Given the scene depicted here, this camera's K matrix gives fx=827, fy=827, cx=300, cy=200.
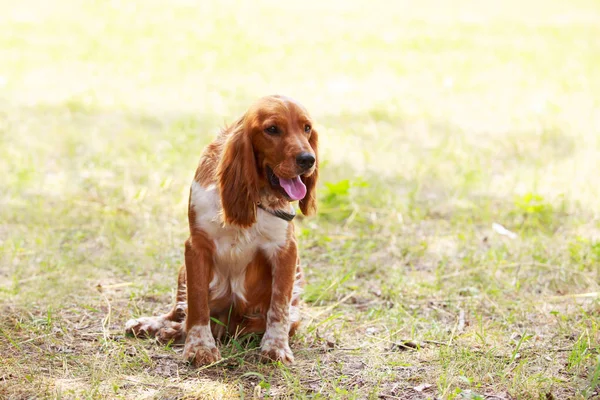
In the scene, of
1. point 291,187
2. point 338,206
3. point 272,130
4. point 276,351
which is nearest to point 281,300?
point 276,351

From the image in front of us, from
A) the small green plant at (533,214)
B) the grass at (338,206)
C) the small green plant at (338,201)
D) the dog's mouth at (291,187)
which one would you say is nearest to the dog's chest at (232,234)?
the dog's mouth at (291,187)

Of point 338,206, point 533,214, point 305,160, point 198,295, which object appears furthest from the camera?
point 338,206

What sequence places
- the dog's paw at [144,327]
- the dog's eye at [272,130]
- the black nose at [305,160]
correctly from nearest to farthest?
the black nose at [305,160] → the dog's eye at [272,130] → the dog's paw at [144,327]

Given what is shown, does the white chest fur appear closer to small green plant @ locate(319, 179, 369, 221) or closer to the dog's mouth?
the dog's mouth

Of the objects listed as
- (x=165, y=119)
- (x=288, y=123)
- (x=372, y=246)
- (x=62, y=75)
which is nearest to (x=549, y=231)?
(x=372, y=246)

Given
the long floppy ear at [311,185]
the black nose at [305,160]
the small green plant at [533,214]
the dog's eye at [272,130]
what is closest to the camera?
the black nose at [305,160]

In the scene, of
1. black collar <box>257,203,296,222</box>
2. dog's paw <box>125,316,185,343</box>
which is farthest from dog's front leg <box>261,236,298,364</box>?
dog's paw <box>125,316,185,343</box>

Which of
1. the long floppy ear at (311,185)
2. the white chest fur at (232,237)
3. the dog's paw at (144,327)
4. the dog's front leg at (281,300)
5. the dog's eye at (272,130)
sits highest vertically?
the dog's eye at (272,130)

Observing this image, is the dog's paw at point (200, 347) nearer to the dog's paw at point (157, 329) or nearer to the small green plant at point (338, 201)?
the dog's paw at point (157, 329)

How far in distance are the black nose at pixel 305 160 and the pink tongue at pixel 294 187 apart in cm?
18

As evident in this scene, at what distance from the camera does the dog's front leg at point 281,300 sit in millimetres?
3951

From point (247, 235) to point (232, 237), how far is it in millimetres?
72

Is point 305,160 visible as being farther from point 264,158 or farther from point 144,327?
point 144,327

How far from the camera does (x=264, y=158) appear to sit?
381cm
